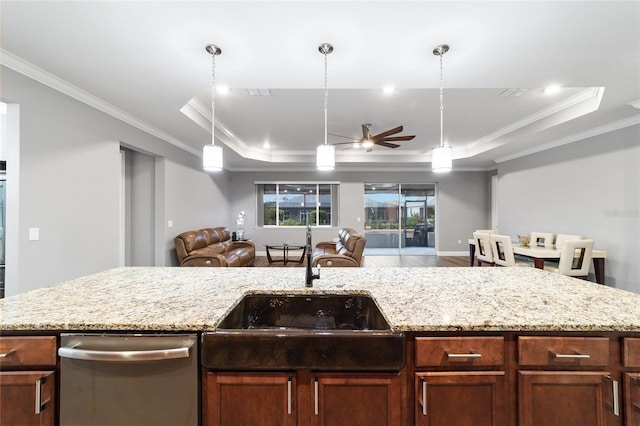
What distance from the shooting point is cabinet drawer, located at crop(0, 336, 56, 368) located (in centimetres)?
101

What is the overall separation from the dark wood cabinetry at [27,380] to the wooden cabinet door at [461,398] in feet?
4.73

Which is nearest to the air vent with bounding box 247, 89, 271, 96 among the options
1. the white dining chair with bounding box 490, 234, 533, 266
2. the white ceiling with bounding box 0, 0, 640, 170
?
the white ceiling with bounding box 0, 0, 640, 170

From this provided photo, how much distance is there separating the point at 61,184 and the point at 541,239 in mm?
7030

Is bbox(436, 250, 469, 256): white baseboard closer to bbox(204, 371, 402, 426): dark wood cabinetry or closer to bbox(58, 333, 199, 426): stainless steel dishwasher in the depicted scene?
bbox(204, 371, 402, 426): dark wood cabinetry

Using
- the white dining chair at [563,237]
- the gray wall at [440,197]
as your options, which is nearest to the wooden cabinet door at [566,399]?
the white dining chair at [563,237]

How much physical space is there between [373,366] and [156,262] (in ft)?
14.6

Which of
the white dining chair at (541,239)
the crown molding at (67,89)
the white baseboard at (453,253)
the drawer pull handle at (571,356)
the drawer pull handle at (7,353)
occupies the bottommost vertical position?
the white baseboard at (453,253)

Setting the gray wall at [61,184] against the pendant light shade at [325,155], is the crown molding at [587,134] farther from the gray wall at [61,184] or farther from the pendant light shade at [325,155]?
the gray wall at [61,184]

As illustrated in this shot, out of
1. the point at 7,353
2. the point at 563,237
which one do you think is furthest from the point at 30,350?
the point at 563,237

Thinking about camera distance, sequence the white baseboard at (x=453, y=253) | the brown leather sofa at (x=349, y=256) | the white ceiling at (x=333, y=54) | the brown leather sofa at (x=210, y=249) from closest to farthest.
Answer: the white ceiling at (x=333, y=54), the brown leather sofa at (x=349, y=256), the brown leather sofa at (x=210, y=249), the white baseboard at (x=453, y=253)

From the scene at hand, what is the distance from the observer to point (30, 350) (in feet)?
3.33

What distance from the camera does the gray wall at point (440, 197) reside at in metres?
7.40

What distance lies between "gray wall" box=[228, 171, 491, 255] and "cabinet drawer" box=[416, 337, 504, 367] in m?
6.36

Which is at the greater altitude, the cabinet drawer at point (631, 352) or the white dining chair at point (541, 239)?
the white dining chair at point (541, 239)
